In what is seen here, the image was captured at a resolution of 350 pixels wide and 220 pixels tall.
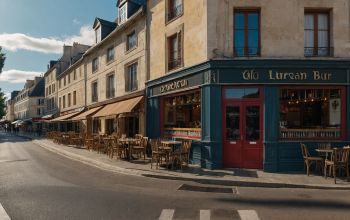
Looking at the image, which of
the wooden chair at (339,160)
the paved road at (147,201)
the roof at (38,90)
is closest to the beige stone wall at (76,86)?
the paved road at (147,201)

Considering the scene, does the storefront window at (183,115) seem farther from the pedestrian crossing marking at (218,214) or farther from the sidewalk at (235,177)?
the pedestrian crossing marking at (218,214)

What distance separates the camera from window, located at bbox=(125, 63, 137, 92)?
19.6 m

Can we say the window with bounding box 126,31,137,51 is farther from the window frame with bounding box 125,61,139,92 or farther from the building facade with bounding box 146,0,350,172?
the building facade with bounding box 146,0,350,172

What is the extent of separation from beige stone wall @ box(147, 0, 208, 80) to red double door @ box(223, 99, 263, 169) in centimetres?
226

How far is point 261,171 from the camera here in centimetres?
1148

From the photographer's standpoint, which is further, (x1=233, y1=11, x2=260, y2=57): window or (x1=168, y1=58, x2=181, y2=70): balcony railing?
(x1=168, y1=58, x2=181, y2=70): balcony railing

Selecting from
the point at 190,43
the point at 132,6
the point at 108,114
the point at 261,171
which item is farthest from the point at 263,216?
the point at 132,6

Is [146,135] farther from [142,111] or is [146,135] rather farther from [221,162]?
[221,162]

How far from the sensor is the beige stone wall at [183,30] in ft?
41.2

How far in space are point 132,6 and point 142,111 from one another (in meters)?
7.77

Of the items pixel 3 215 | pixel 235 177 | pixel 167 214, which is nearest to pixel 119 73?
pixel 235 177

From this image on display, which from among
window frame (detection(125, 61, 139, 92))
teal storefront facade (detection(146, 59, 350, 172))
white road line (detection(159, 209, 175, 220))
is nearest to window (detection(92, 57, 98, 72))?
window frame (detection(125, 61, 139, 92))

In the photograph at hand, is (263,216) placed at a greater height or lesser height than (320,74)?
lesser

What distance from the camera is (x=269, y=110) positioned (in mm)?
11578
